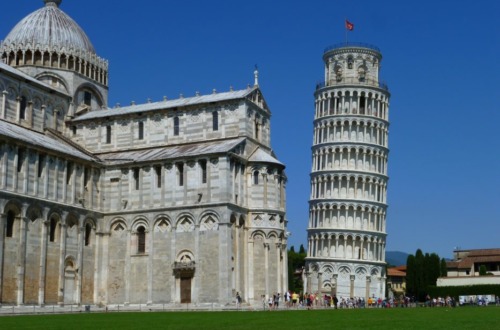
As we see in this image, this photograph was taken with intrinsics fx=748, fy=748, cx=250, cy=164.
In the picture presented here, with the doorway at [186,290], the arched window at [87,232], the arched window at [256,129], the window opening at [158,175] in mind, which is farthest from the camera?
the arched window at [256,129]

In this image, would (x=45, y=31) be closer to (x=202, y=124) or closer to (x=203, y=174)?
(x=202, y=124)

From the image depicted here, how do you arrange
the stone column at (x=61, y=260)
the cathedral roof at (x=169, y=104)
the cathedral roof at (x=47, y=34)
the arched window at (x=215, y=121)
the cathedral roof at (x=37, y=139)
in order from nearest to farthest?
the cathedral roof at (x=37, y=139) → the stone column at (x=61, y=260) → the arched window at (x=215, y=121) → the cathedral roof at (x=169, y=104) → the cathedral roof at (x=47, y=34)

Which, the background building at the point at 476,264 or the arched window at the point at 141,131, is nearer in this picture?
the arched window at the point at 141,131

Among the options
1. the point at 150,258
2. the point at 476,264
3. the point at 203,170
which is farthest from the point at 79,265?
the point at 476,264

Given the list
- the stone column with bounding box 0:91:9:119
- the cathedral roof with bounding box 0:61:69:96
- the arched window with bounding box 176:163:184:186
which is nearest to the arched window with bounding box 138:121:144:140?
the arched window with bounding box 176:163:184:186

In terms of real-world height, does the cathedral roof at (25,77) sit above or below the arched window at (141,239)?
above

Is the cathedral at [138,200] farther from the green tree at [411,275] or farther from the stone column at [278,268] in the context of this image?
the green tree at [411,275]

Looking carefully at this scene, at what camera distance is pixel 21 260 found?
49094 mm

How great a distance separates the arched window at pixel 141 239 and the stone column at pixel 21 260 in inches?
384

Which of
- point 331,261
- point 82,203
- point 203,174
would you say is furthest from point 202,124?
point 331,261

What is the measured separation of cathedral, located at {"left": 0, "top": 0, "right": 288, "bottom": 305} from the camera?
5078 centimetres

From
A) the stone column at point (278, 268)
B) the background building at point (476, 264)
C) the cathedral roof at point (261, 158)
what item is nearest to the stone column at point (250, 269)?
the stone column at point (278, 268)

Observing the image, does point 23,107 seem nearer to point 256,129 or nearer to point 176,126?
point 176,126

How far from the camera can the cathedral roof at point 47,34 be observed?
65500 millimetres
